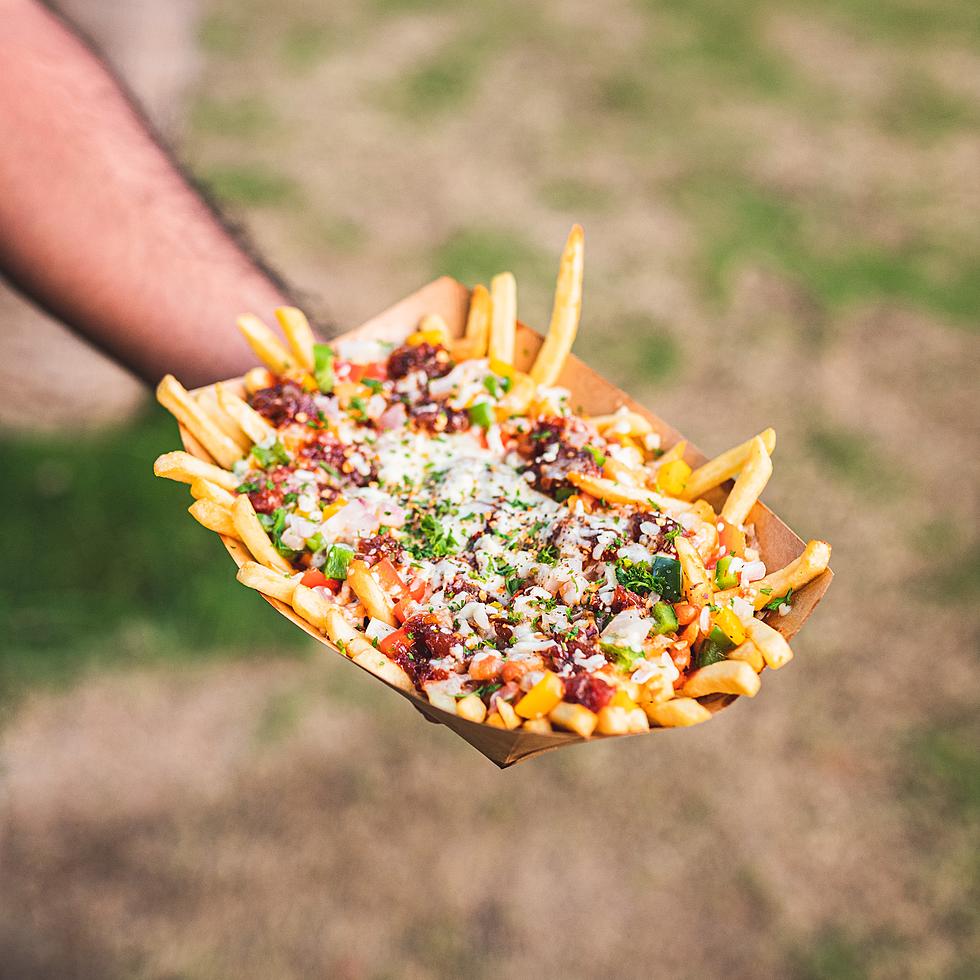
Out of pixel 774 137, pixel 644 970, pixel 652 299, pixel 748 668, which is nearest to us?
pixel 748 668

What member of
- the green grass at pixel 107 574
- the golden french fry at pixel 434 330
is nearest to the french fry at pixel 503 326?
the golden french fry at pixel 434 330

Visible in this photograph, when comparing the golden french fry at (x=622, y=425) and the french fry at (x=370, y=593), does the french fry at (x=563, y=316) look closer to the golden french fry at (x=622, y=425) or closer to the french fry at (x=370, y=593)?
the golden french fry at (x=622, y=425)

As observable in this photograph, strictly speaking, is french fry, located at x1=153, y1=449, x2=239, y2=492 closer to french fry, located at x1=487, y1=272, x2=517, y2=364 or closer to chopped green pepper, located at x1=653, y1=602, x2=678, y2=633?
french fry, located at x1=487, y1=272, x2=517, y2=364

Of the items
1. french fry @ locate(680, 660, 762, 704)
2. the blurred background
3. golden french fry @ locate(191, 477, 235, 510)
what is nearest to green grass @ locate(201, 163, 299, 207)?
the blurred background

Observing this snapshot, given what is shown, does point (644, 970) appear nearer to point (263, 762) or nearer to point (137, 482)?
point (263, 762)

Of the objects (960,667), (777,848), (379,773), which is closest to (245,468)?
(379,773)

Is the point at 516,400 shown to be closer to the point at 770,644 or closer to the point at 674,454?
the point at 674,454

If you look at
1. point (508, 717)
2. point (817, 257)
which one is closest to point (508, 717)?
point (508, 717)
